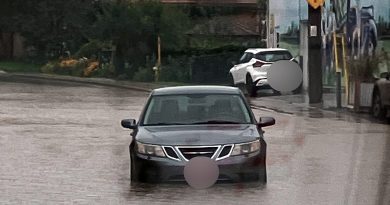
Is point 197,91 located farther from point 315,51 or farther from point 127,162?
point 315,51

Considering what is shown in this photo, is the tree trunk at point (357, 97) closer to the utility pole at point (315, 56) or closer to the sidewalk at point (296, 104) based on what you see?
the sidewalk at point (296, 104)

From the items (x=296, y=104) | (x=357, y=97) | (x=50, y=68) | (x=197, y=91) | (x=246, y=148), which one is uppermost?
(x=197, y=91)

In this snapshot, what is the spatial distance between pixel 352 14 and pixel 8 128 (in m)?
13.2

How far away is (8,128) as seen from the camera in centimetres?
2056

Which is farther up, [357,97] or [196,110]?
[196,110]

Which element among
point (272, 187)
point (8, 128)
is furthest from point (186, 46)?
point (272, 187)

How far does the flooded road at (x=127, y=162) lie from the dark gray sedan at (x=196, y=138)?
0.28m

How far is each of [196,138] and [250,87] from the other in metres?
19.0

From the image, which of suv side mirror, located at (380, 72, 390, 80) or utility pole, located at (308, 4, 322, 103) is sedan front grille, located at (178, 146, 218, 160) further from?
utility pole, located at (308, 4, 322, 103)

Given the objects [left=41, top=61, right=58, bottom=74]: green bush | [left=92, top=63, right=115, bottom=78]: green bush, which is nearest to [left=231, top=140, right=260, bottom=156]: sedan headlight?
[left=92, top=63, right=115, bottom=78]: green bush

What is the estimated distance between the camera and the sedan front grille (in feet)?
38.7

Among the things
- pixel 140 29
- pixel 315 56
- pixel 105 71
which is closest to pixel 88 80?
pixel 105 71

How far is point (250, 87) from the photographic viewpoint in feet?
101

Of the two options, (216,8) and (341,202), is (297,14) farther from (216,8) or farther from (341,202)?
(341,202)
